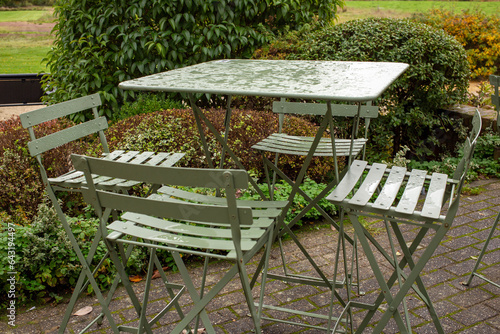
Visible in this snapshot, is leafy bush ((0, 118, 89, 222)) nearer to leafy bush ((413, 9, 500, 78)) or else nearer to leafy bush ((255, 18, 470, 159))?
leafy bush ((255, 18, 470, 159))

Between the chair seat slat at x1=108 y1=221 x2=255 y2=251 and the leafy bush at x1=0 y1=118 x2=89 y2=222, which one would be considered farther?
the leafy bush at x1=0 y1=118 x2=89 y2=222

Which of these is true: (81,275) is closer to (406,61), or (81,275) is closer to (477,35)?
(406,61)

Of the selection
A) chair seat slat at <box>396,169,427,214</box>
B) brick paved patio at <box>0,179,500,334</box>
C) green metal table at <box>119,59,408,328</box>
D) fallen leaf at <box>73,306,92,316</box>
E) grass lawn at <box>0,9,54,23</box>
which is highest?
green metal table at <box>119,59,408,328</box>

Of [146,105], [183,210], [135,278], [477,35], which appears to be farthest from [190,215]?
[477,35]

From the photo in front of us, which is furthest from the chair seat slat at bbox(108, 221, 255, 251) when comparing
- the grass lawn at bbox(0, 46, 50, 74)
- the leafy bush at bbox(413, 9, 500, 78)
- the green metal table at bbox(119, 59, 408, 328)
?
the grass lawn at bbox(0, 46, 50, 74)

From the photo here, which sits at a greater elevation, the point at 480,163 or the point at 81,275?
the point at 81,275

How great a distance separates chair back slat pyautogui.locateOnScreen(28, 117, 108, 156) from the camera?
262cm

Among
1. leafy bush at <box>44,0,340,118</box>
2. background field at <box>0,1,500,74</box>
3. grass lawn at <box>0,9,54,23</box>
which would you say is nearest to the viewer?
leafy bush at <box>44,0,340,118</box>

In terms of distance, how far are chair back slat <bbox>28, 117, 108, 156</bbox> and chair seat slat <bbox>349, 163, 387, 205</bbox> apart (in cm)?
162

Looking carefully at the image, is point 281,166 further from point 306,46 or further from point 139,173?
point 139,173

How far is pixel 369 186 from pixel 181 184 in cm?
104

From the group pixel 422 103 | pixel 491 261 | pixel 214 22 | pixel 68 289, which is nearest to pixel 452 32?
pixel 422 103

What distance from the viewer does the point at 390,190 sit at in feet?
8.07

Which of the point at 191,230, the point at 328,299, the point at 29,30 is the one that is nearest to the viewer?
the point at 191,230
